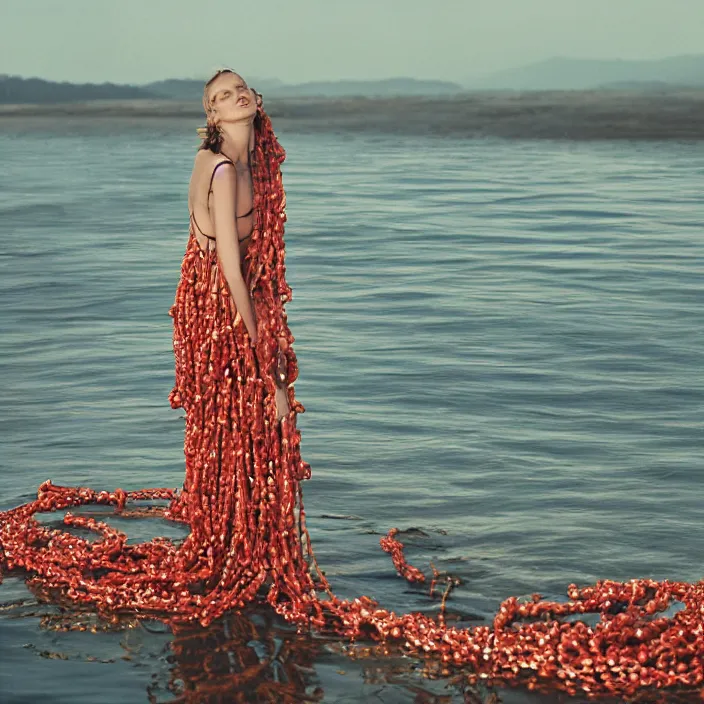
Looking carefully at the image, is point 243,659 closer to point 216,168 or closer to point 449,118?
point 216,168

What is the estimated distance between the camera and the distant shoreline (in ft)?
178

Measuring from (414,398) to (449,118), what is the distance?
60767 mm

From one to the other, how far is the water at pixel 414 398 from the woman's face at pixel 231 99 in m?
2.29

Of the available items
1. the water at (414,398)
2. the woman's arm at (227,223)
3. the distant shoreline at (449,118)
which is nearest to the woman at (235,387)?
the woman's arm at (227,223)

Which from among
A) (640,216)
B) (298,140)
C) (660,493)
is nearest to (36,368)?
(660,493)

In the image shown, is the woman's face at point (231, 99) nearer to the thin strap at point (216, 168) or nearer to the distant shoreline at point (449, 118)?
the thin strap at point (216, 168)

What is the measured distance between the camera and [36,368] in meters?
12.1

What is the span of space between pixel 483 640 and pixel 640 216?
17.7 metres

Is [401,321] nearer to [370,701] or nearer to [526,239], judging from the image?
[526,239]

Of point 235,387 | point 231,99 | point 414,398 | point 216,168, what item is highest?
point 231,99

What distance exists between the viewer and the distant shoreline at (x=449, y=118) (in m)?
54.3

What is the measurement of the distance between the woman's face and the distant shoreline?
140ft

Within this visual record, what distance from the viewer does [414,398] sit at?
1083 centimetres

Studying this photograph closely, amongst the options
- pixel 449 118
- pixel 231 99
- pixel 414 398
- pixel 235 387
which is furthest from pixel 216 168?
pixel 449 118
